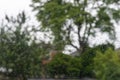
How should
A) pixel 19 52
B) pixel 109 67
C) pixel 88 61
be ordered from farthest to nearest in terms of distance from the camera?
pixel 88 61 → pixel 19 52 → pixel 109 67

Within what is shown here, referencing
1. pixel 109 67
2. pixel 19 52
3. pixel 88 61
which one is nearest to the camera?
pixel 109 67

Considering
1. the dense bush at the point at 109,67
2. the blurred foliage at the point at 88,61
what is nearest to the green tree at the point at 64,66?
the blurred foliage at the point at 88,61

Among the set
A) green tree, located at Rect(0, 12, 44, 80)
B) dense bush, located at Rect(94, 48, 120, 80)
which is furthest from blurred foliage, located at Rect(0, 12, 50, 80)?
dense bush, located at Rect(94, 48, 120, 80)

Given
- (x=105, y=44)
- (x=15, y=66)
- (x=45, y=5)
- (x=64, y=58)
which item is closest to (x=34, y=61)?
(x=15, y=66)

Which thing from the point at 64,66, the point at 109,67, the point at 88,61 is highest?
the point at 88,61

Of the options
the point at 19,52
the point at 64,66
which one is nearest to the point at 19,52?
the point at 19,52

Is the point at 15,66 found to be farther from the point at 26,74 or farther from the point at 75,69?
the point at 75,69

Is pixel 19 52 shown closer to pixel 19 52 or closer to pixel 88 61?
pixel 19 52

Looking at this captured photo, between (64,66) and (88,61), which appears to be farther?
(88,61)

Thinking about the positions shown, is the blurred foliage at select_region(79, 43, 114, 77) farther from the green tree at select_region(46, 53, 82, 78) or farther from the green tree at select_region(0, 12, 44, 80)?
the green tree at select_region(0, 12, 44, 80)

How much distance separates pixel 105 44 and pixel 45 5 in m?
5.84

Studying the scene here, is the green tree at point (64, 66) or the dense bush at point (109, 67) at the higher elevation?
the green tree at point (64, 66)

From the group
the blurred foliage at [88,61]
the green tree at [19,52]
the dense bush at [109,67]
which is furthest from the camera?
the blurred foliage at [88,61]

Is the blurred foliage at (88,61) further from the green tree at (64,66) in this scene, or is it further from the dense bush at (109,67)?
the dense bush at (109,67)
